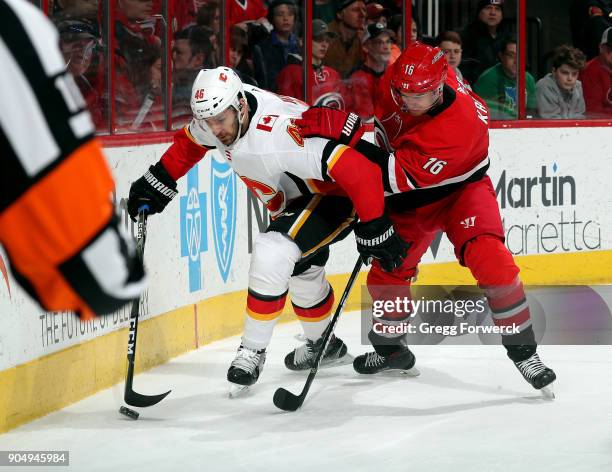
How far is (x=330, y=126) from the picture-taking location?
143 inches

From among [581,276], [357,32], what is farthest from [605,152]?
[357,32]

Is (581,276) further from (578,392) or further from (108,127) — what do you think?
(108,127)

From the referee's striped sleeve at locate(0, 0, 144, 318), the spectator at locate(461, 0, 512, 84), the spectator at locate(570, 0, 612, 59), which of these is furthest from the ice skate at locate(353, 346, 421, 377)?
the referee's striped sleeve at locate(0, 0, 144, 318)

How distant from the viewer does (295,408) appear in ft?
12.3

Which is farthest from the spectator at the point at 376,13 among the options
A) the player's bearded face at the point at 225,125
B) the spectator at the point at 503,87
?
the player's bearded face at the point at 225,125

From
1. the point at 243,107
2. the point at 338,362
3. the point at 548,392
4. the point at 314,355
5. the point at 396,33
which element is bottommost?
the point at 338,362

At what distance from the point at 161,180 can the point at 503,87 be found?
299 cm

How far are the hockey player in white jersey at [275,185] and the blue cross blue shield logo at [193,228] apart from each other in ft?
2.20

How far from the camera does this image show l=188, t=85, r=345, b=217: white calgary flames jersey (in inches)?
142

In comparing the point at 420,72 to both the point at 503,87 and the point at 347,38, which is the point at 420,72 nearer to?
the point at 347,38

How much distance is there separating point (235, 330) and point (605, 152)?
245cm

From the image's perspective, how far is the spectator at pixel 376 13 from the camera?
600 cm

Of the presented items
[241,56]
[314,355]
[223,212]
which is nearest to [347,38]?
[241,56]

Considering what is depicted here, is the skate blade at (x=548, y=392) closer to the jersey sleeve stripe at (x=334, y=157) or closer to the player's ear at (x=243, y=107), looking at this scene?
the jersey sleeve stripe at (x=334, y=157)
